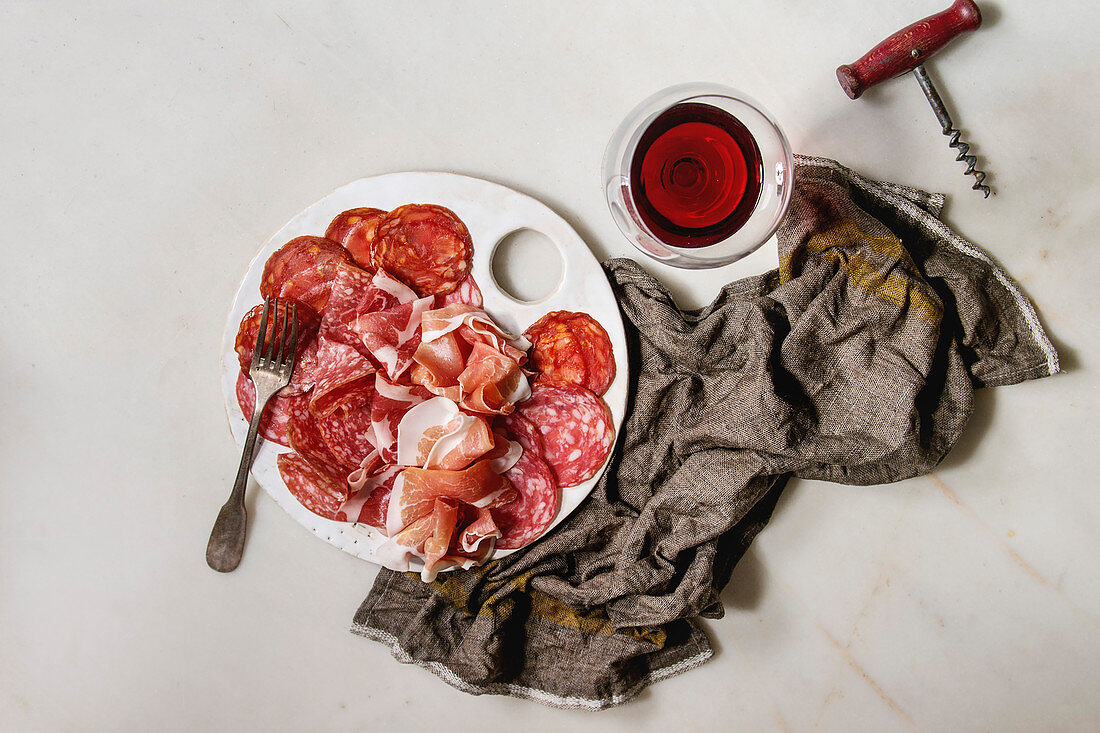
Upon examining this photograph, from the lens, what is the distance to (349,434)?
3.20 feet

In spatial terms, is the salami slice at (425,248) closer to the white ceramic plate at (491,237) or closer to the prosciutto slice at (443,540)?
the white ceramic plate at (491,237)

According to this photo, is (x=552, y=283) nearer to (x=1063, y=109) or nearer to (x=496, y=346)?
(x=496, y=346)

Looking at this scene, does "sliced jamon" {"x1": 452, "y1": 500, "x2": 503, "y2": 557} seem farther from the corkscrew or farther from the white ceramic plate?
the corkscrew

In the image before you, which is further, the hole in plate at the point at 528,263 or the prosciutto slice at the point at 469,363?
the hole in plate at the point at 528,263

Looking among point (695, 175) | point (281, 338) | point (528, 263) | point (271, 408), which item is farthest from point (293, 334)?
point (695, 175)

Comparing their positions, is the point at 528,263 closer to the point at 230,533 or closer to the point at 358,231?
the point at 358,231

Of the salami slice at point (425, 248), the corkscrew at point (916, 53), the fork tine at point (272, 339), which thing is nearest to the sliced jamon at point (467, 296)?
the salami slice at point (425, 248)

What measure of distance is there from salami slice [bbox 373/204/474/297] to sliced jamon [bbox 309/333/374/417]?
131mm

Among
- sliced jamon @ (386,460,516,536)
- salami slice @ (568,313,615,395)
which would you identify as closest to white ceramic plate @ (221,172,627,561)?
salami slice @ (568,313,615,395)

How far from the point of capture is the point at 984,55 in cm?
97

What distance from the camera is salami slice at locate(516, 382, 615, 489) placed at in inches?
37.4

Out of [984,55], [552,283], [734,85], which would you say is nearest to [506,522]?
[552,283]

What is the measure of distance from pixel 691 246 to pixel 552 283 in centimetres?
22

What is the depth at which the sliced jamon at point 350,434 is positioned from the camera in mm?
967
